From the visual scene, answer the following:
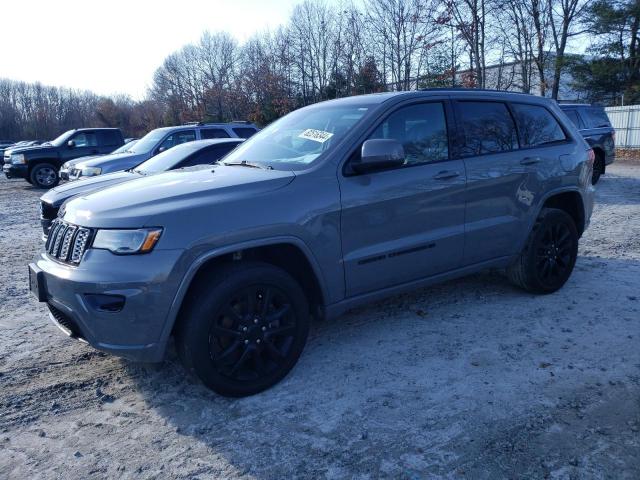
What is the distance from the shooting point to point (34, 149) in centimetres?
1639

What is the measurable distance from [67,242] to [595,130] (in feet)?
41.5

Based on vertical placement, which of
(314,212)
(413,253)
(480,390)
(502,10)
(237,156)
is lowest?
(480,390)

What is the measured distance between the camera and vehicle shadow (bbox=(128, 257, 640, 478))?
2686mm

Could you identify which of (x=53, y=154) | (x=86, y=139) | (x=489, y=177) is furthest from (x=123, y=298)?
(x=86, y=139)

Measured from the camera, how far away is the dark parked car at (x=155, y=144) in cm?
1083

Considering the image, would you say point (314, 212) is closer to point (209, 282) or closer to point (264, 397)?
point (209, 282)

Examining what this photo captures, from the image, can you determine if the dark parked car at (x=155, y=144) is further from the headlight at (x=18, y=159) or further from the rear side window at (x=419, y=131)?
the rear side window at (x=419, y=131)

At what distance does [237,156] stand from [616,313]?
3508mm

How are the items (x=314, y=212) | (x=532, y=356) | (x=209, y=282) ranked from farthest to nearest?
(x=532, y=356), (x=314, y=212), (x=209, y=282)

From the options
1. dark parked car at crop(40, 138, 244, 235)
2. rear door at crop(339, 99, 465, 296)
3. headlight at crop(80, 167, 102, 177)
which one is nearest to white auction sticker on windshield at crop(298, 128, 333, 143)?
rear door at crop(339, 99, 465, 296)

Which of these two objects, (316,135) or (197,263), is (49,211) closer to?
(316,135)

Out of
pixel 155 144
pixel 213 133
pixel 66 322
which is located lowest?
pixel 66 322

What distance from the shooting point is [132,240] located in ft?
9.45

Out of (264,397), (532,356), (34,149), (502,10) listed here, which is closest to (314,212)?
(264,397)
